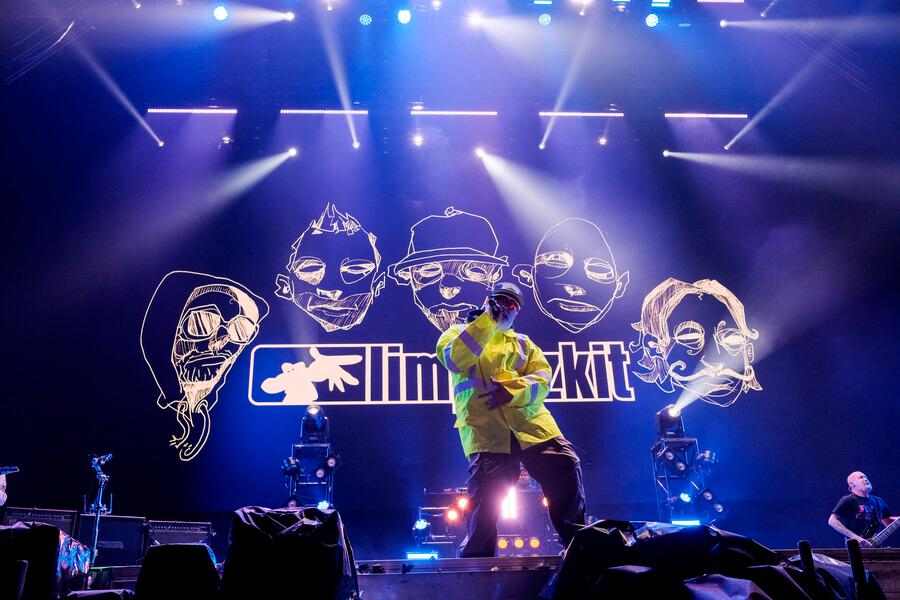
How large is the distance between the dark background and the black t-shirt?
68cm

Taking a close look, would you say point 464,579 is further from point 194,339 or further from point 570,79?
point 570,79

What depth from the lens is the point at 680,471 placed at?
24.2ft

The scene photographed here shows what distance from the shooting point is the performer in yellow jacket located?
451cm

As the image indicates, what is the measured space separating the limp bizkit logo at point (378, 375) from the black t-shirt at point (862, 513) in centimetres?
235

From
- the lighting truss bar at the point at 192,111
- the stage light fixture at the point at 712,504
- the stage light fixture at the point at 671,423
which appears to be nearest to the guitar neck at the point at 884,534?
the stage light fixture at the point at 712,504

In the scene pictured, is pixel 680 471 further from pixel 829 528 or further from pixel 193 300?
pixel 193 300

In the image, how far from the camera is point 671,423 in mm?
7484

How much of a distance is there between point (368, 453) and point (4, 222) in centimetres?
516

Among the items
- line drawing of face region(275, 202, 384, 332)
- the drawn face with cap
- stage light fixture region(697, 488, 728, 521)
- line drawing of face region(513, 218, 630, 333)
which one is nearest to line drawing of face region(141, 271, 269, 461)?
line drawing of face region(275, 202, 384, 332)

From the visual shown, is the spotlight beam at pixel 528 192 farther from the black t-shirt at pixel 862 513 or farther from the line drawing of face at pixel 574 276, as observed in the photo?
the black t-shirt at pixel 862 513

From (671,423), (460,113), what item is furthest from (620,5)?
(671,423)

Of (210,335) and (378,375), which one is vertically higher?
(210,335)

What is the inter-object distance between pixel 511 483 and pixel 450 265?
421 cm

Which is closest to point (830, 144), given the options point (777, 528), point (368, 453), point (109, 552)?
point (777, 528)
